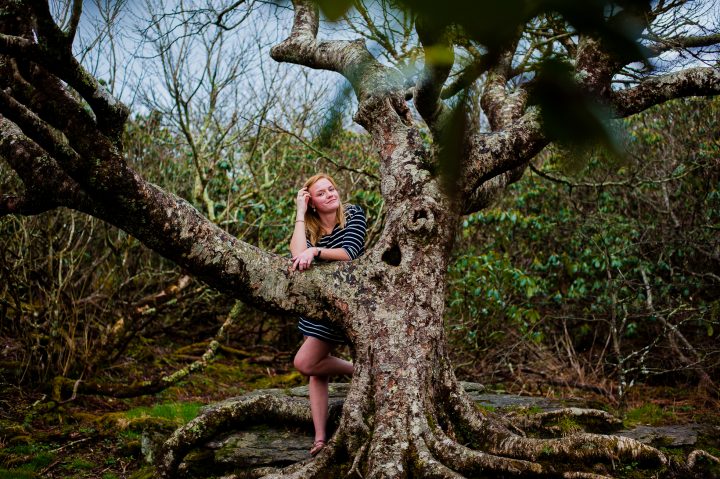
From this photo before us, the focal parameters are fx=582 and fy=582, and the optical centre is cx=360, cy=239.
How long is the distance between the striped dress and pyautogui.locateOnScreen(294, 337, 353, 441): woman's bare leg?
65 mm

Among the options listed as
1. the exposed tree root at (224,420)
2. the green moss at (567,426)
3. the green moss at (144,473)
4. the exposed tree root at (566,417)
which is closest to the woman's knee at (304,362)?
the exposed tree root at (224,420)

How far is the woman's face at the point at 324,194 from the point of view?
403 cm

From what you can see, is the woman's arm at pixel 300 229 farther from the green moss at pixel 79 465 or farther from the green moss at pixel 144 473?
the green moss at pixel 79 465

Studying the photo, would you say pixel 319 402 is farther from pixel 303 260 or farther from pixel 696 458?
pixel 696 458

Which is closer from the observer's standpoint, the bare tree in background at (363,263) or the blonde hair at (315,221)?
the bare tree in background at (363,263)

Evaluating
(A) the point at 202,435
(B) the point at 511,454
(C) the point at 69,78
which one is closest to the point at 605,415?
(B) the point at 511,454

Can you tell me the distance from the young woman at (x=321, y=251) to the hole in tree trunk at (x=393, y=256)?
10.2 inches

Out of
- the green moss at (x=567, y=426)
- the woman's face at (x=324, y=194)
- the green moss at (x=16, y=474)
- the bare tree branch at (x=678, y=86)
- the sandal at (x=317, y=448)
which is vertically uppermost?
the bare tree branch at (x=678, y=86)

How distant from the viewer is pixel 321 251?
12.2ft

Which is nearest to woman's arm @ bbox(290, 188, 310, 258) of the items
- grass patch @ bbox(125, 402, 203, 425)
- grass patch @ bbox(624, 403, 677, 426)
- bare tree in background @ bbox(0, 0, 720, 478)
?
bare tree in background @ bbox(0, 0, 720, 478)

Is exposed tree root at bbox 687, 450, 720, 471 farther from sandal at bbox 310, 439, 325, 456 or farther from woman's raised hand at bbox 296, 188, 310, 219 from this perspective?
woman's raised hand at bbox 296, 188, 310, 219

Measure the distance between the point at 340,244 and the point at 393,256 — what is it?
41 cm

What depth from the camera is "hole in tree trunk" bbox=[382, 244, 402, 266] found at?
12.4 feet

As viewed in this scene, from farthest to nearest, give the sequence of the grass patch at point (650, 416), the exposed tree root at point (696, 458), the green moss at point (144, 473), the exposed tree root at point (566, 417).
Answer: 1. the grass patch at point (650, 416)
2. the exposed tree root at point (566, 417)
3. the green moss at point (144, 473)
4. the exposed tree root at point (696, 458)
